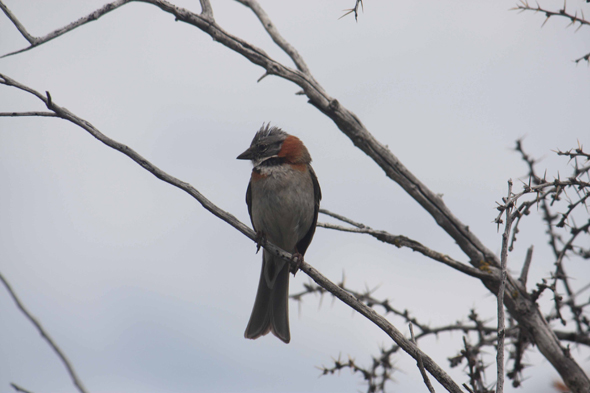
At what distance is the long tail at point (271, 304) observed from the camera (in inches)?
225

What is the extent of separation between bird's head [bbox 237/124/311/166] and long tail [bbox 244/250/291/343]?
1.05 meters

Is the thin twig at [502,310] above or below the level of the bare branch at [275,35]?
below

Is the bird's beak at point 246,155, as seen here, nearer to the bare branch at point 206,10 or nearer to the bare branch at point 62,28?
the bare branch at point 206,10

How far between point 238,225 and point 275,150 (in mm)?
2485

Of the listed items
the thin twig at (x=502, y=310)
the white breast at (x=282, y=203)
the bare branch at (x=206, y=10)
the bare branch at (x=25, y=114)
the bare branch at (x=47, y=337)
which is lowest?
the bare branch at (x=47, y=337)

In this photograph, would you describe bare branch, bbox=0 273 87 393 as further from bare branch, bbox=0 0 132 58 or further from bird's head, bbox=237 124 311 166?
bird's head, bbox=237 124 311 166

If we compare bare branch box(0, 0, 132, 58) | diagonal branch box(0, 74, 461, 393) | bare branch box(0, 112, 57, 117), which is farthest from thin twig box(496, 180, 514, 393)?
bare branch box(0, 0, 132, 58)

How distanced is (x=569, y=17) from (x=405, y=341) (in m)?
2.48

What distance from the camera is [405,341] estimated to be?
290 cm

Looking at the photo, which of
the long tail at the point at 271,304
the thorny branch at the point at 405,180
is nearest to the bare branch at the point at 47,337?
the thorny branch at the point at 405,180

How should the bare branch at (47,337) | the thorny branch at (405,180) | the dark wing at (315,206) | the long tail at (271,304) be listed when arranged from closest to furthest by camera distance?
the bare branch at (47,337) → the thorny branch at (405,180) → the long tail at (271,304) → the dark wing at (315,206)

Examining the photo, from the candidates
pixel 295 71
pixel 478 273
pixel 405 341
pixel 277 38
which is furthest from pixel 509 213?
pixel 277 38

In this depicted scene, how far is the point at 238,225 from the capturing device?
3457 mm

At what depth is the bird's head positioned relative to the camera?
19.1 ft
